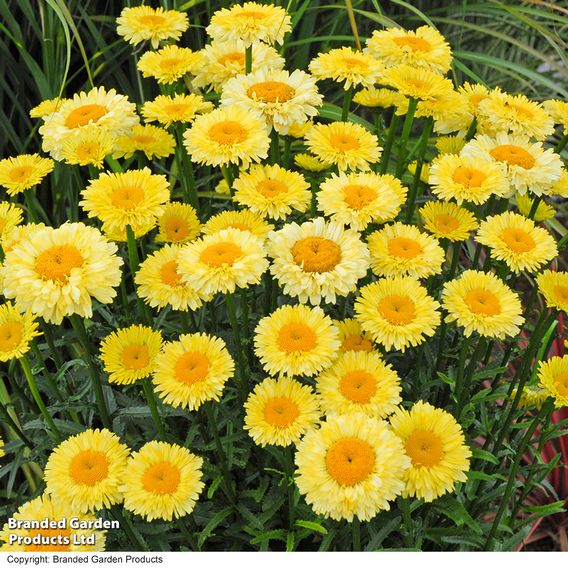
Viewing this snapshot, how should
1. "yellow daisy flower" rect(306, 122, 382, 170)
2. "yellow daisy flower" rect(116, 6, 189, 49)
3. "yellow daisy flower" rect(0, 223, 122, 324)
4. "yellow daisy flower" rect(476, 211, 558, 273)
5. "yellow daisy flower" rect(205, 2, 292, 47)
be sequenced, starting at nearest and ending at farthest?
"yellow daisy flower" rect(0, 223, 122, 324), "yellow daisy flower" rect(476, 211, 558, 273), "yellow daisy flower" rect(306, 122, 382, 170), "yellow daisy flower" rect(205, 2, 292, 47), "yellow daisy flower" rect(116, 6, 189, 49)

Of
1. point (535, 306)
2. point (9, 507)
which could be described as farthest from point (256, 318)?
point (535, 306)

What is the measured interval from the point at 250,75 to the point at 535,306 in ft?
6.05

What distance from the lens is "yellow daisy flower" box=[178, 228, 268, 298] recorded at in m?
1.18

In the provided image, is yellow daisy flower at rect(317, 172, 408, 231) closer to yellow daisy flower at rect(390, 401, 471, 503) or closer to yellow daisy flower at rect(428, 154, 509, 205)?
yellow daisy flower at rect(428, 154, 509, 205)

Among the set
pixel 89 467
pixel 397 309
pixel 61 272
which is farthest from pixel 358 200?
pixel 89 467

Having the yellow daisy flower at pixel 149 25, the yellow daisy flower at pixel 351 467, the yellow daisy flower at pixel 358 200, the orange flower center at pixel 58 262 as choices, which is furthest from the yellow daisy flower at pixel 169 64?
the yellow daisy flower at pixel 351 467

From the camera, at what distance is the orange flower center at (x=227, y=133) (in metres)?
1.37

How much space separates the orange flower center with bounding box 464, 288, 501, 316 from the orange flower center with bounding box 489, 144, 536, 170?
0.35m

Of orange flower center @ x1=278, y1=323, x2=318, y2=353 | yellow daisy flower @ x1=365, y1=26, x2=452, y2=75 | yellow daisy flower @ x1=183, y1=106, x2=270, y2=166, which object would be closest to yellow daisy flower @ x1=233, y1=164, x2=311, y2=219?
yellow daisy flower @ x1=183, y1=106, x2=270, y2=166

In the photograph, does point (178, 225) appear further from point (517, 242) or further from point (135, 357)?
Answer: point (517, 242)

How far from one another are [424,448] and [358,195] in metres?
0.51

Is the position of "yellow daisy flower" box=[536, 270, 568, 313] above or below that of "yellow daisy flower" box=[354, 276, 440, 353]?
below

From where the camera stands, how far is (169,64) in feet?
5.37

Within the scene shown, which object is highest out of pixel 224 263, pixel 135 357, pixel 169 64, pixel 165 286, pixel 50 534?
pixel 169 64
